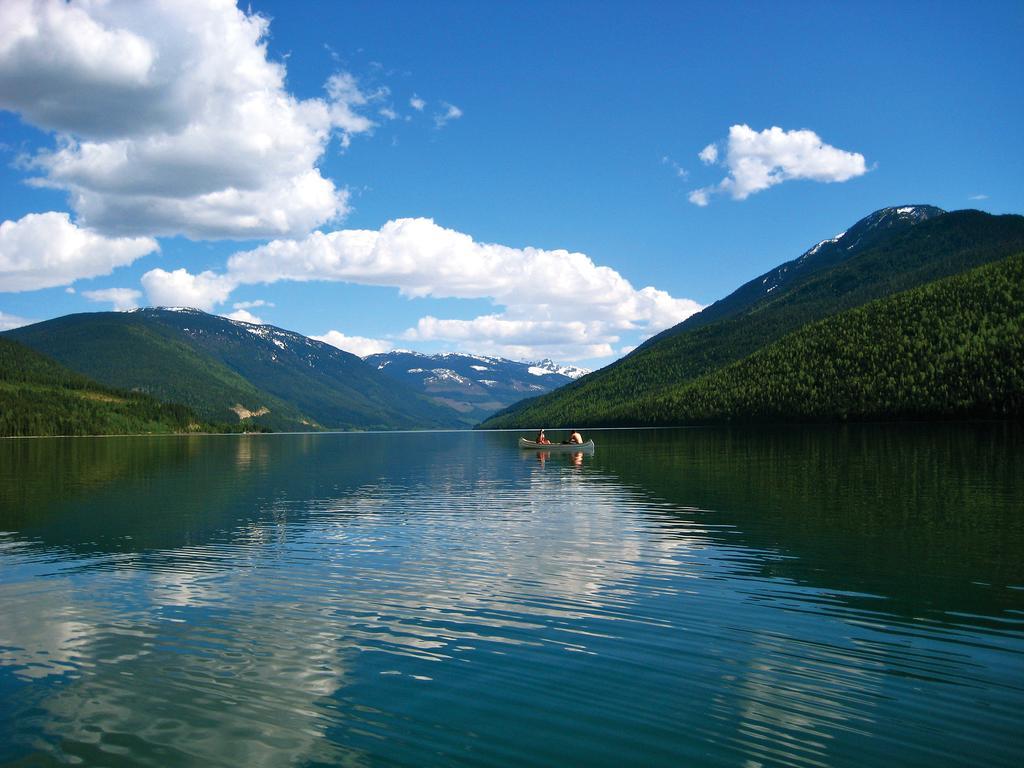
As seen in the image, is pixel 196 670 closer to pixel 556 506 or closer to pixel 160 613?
pixel 160 613

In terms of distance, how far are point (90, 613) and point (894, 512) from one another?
1776 inches

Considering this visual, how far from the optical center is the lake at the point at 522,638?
1489 cm

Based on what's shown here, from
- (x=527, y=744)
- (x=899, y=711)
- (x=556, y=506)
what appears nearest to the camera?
(x=527, y=744)

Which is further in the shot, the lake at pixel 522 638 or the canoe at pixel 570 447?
the canoe at pixel 570 447

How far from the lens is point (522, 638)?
852 inches

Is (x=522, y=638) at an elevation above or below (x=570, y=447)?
below

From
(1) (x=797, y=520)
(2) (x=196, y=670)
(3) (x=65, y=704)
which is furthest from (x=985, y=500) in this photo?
(3) (x=65, y=704)

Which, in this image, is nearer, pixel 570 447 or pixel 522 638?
pixel 522 638

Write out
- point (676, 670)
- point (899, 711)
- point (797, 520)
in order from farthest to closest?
point (797, 520) < point (676, 670) < point (899, 711)

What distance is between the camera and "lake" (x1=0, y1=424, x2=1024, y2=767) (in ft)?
48.9

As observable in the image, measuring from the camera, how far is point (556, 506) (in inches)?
2176

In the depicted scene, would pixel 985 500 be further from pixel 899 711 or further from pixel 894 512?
pixel 899 711

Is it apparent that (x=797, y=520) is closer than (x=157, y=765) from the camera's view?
No

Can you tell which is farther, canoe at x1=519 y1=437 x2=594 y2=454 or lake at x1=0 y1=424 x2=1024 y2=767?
canoe at x1=519 y1=437 x2=594 y2=454
